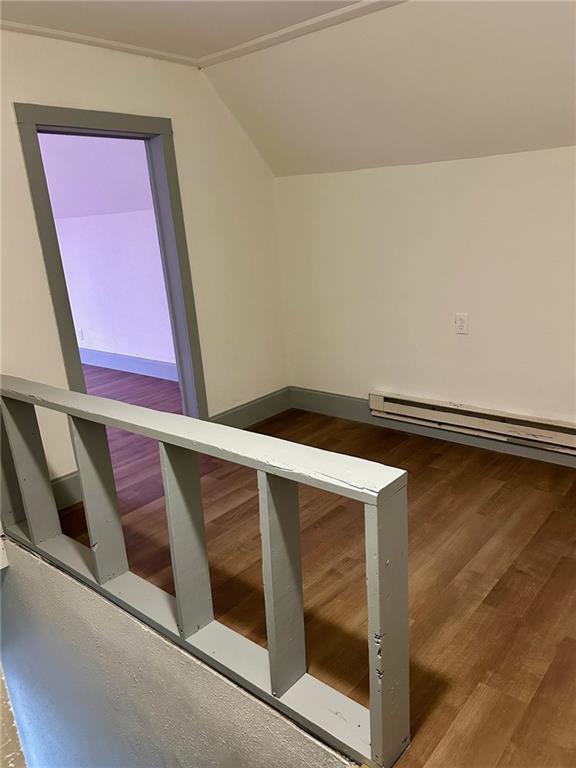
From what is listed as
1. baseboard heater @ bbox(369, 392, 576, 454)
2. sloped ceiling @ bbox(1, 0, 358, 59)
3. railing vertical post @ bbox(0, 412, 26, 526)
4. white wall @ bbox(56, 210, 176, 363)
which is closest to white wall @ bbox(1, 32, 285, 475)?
sloped ceiling @ bbox(1, 0, 358, 59)

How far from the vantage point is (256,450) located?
130 centimetres

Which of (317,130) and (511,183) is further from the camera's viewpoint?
(317,130)

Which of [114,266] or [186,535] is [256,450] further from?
[114,266]

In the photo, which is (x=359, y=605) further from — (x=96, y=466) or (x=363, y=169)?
(x=363, y=169)

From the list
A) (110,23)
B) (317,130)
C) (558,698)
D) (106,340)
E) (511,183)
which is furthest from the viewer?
(106,340)

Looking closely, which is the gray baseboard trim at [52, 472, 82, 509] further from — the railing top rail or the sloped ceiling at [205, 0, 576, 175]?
the sloped ceiling at [205, 0, 576, 175]

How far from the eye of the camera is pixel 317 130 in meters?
3.01

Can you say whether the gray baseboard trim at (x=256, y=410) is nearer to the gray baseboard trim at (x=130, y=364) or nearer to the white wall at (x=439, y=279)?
the white wall at (x=439, y=279)

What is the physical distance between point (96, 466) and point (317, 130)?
6.90 ft

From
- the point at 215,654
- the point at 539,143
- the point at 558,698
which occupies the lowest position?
the point at 558,698

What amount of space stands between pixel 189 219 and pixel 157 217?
0.55 feet

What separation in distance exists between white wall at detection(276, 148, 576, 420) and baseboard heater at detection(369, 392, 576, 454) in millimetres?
54

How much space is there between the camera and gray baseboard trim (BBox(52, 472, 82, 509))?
2699 millimetres

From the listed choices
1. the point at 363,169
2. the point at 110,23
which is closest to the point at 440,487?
the point at 363,169
